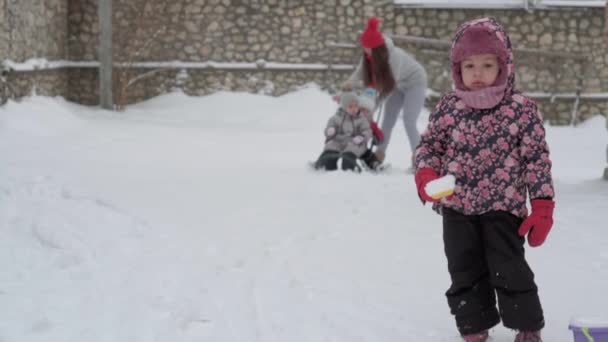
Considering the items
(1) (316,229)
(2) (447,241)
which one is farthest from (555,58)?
(2) (447,241)

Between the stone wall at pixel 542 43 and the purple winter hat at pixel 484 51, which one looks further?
the stone wall at pixel 542 43

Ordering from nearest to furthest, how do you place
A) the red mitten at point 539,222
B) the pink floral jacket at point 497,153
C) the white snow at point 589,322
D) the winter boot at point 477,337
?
the white snow at point 589,322 < the red mitten at point 539,222 < the pink floral jacket at point 497,153 < the winter boot at point 477,337

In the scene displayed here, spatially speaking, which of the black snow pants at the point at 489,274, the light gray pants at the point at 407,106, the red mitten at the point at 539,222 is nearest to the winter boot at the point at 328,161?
the light gray pants at the point at 407,106

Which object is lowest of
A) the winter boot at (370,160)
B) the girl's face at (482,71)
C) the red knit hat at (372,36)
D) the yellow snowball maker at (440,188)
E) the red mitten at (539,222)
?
the winter boot at (370,160)

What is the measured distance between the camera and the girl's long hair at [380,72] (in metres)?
7.34

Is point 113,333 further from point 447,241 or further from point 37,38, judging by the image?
point 37,38

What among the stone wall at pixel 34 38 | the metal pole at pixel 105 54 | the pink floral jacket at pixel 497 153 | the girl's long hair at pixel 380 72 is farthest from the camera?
the metal pole at pixel 105 54

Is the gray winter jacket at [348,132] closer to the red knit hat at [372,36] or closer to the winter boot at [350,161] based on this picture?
the winter boot at [350,161]

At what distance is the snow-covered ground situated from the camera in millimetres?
3055

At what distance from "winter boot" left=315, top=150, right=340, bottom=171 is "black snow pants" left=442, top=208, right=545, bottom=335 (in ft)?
15.1

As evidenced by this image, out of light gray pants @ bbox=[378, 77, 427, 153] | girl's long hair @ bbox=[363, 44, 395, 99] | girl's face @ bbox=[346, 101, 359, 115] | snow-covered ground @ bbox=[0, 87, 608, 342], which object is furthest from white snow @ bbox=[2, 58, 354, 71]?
girl's face @ bbox=[346, 101, 359, 115]

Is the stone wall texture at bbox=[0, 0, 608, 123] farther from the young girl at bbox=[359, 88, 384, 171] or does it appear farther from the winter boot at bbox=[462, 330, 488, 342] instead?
the winter boot at bbox=[462, 330, 488, 342]

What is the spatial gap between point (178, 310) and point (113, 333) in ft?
1.15

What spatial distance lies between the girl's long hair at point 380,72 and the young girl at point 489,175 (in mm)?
4571
